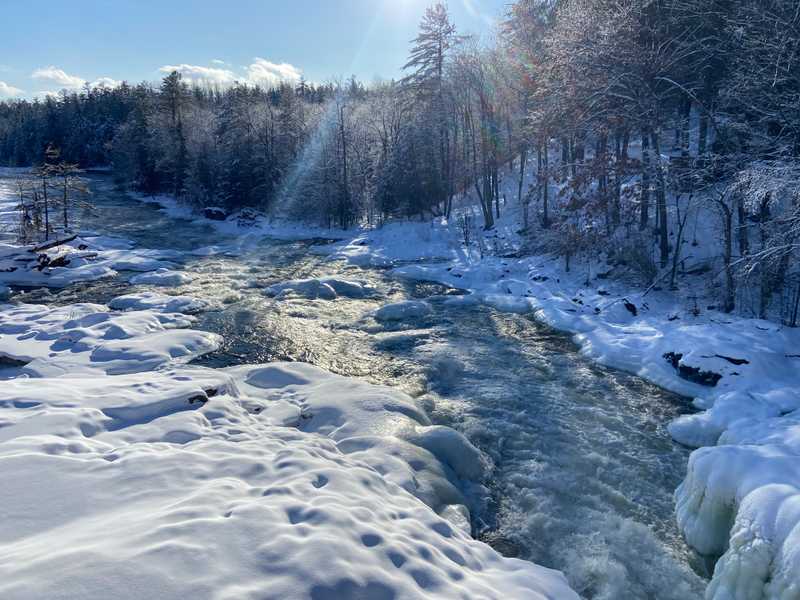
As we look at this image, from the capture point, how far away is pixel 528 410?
9.50 metres

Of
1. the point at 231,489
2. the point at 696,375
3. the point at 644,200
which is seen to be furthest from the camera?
the point at 644,200

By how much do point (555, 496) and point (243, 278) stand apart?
17.1m

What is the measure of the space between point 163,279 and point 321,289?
6.87 metres

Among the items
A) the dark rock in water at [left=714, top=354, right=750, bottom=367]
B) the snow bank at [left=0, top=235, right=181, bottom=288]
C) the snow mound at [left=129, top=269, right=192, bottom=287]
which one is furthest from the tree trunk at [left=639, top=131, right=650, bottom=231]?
the snow bank at [left=0, top=235, right=181, bottom=288]

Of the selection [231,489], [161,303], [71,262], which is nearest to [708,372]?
[231,489]

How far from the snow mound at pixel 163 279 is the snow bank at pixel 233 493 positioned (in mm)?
9791

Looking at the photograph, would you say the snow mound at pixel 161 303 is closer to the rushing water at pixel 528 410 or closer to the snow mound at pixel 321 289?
the rushing water at pixel 528 410

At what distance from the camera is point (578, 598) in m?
5.11

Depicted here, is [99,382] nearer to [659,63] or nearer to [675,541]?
[675,541]

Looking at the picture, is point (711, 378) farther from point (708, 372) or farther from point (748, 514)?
point (748, 514)

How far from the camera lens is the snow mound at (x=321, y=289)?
59.3ft

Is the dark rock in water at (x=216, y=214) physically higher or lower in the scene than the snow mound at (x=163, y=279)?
higher

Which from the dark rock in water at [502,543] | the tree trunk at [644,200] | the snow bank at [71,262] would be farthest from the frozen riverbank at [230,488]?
the tree trunk at [644,200]

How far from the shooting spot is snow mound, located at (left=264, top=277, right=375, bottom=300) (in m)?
18.1
